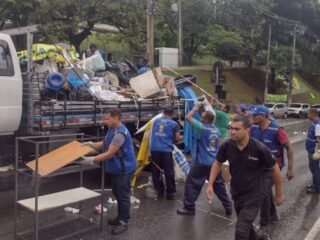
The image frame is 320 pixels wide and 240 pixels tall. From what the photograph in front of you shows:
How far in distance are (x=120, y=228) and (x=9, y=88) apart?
9.53 ft

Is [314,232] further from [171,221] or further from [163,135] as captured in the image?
[163,135]

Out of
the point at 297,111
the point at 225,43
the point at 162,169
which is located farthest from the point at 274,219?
the point at 297,111

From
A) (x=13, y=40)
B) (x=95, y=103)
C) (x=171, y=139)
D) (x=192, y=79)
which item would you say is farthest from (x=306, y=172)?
(x=13, y=40)

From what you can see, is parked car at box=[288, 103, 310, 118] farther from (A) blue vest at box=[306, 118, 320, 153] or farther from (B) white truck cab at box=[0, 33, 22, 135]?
(B) white truck cab at box=[0, 33, 22, 135]

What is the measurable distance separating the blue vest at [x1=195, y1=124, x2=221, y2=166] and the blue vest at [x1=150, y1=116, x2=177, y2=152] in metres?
0.82

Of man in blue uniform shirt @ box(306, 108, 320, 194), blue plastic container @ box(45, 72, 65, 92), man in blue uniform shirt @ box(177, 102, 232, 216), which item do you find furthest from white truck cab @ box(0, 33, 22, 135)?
man in blue uniform shirt @ box(306, 108, 320, 194)

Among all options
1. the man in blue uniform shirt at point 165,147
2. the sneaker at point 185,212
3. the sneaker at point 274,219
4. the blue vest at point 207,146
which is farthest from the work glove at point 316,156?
the sneaker at point 185,212

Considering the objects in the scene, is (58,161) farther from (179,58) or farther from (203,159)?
(179,58)

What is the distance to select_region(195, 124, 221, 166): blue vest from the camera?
6.87m

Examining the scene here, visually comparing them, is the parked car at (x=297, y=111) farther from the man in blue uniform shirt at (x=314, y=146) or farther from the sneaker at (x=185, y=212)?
the sneaker at (x=185, y=212)

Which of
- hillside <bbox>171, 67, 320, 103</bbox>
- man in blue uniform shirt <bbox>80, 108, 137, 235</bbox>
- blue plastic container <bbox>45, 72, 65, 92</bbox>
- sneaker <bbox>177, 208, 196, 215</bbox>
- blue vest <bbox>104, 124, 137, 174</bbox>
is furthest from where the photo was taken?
hillside <bbox>171, 67, 320, 103</bbox>

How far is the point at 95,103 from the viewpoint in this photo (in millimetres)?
7988

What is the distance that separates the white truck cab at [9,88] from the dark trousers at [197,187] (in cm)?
286

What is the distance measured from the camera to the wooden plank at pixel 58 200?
17.4 ft
